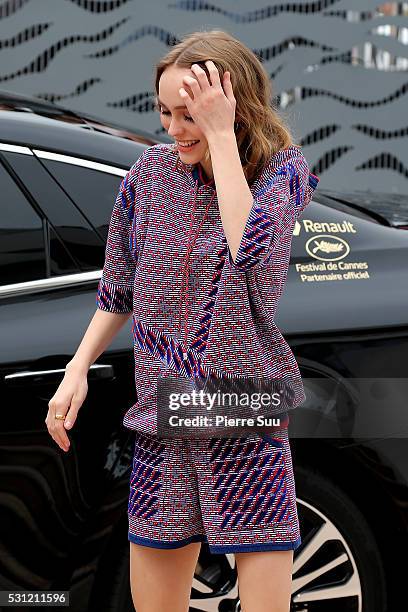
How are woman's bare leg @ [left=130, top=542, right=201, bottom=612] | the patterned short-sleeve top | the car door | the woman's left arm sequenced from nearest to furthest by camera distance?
1. the woman's left arm
2. the patterned short-sleeve top
3. woman's bare leg @ [left=130, top=542, right=201, bottom=612]
4. the car door

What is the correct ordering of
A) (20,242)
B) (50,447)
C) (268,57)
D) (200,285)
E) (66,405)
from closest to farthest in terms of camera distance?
(200,285), (66,405), (50,447), (20,242), (268,57)

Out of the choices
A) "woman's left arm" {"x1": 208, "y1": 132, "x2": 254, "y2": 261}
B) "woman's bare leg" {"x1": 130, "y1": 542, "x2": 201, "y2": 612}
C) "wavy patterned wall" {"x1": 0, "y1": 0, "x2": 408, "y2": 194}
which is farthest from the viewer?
"wavy patterned wall" {"x1": 0, "y1": 0, "x2": 408, "y2": 194}

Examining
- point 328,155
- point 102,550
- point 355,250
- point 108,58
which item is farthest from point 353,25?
point 102,550

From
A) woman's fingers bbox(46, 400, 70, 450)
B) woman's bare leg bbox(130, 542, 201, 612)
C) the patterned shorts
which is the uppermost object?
woman's fingers bbox(46, 400, 70, 450)

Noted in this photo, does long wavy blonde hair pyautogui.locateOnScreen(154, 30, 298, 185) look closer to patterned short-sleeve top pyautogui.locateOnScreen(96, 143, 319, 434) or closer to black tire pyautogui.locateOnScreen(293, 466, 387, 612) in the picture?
patterned short-sleeve top pyautogui.locateOnScreen(96, 143, 319, 434)

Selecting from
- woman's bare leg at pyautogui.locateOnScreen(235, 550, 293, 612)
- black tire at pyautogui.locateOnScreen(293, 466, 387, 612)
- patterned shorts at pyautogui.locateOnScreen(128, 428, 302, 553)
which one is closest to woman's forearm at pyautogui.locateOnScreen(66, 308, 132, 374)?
patterned shorts at pyautogui.locateOnScreen(128, 428, 302, 553)

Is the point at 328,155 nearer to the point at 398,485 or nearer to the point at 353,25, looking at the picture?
the point at 353,25

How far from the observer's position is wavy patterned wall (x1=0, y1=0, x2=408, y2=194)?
26.7ft

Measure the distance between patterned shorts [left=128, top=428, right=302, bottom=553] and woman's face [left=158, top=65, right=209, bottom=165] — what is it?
51 centimetres

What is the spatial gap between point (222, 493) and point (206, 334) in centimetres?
28

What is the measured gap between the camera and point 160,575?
1.94m

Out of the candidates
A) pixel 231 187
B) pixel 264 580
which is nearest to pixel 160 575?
pixel 264 580

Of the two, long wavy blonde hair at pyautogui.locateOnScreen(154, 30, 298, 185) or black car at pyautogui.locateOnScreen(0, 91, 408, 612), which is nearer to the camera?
long wavy blonde hair at pyautogui.locateOnScreen(154, 30, 298, 185)

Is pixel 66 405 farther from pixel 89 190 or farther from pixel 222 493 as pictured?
pixel 89 190
